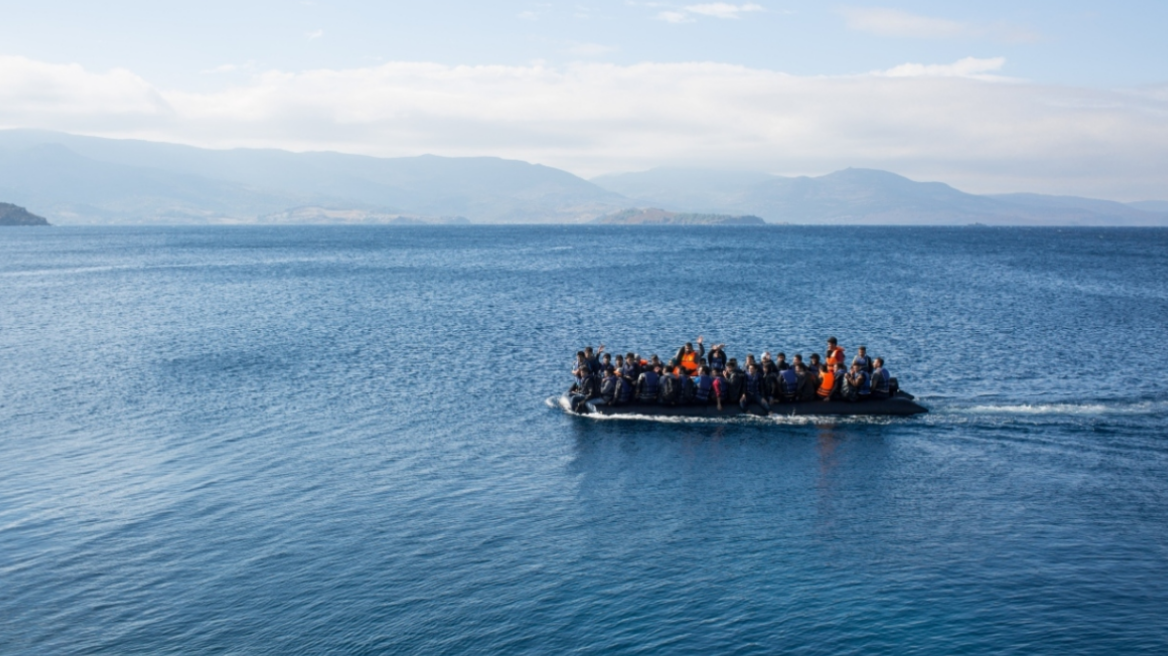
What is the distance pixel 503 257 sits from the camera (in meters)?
147

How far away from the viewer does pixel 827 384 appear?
35.5m

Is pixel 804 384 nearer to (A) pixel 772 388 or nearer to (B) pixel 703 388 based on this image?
(A) pixel 772 388

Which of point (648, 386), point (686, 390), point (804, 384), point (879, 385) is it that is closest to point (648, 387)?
point (648, 386)

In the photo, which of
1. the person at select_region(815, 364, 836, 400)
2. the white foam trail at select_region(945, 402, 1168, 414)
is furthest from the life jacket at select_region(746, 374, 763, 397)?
the white foam trail at select_region(945, 402, 1168, 414)

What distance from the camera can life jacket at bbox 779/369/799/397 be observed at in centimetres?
3516

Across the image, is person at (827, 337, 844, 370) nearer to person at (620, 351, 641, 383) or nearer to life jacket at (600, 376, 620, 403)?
person at (620, 351, 641, 383)

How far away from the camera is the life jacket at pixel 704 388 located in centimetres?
3553

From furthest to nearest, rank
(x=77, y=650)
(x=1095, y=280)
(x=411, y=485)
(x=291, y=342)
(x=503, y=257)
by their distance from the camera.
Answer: (x=503, y=257), (x=1095, y=280), (x=291, y=342), (x=411, y=485), (x=77, y=650)

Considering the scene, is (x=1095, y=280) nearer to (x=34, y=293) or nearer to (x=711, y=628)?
(x=711, y=628)

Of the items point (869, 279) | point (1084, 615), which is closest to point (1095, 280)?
point (869, 279)

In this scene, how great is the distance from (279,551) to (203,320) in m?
47.7

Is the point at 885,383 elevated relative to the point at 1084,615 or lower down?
elevated

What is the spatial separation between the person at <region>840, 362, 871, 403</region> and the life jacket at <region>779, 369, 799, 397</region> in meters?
1.77

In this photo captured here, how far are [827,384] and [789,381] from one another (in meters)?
1.54
